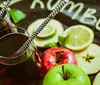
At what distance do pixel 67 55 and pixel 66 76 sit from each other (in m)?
0.11

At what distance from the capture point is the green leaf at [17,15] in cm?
105

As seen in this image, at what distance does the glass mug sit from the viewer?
2.53 ft

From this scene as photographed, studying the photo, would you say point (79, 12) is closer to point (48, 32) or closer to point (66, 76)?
point (48, 32)

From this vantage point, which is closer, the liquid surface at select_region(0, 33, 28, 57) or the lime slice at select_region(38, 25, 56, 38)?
the liquid surface at select_region(0, 33, 28, 57)

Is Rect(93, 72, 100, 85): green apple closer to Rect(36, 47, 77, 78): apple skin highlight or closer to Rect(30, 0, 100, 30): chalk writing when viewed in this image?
Rect(36, 47, 77, 78): apple skin highlight

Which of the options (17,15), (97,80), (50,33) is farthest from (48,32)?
(97,80)

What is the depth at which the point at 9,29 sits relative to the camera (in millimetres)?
875

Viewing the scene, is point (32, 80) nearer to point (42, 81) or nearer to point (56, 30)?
Answer: point (42, 81)

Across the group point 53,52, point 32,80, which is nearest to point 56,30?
point 53,52

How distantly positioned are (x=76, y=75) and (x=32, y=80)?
133 millimetres

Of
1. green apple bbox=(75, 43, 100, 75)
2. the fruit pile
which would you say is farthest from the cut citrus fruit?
green apple bbox=(75, 43, 100, 75)

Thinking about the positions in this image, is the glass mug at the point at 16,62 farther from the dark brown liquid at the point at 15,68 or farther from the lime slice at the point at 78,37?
the lime slice at the point at 78,37

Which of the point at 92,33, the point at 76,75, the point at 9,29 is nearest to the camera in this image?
the point at 76,75

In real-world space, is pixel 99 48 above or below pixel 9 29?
below
